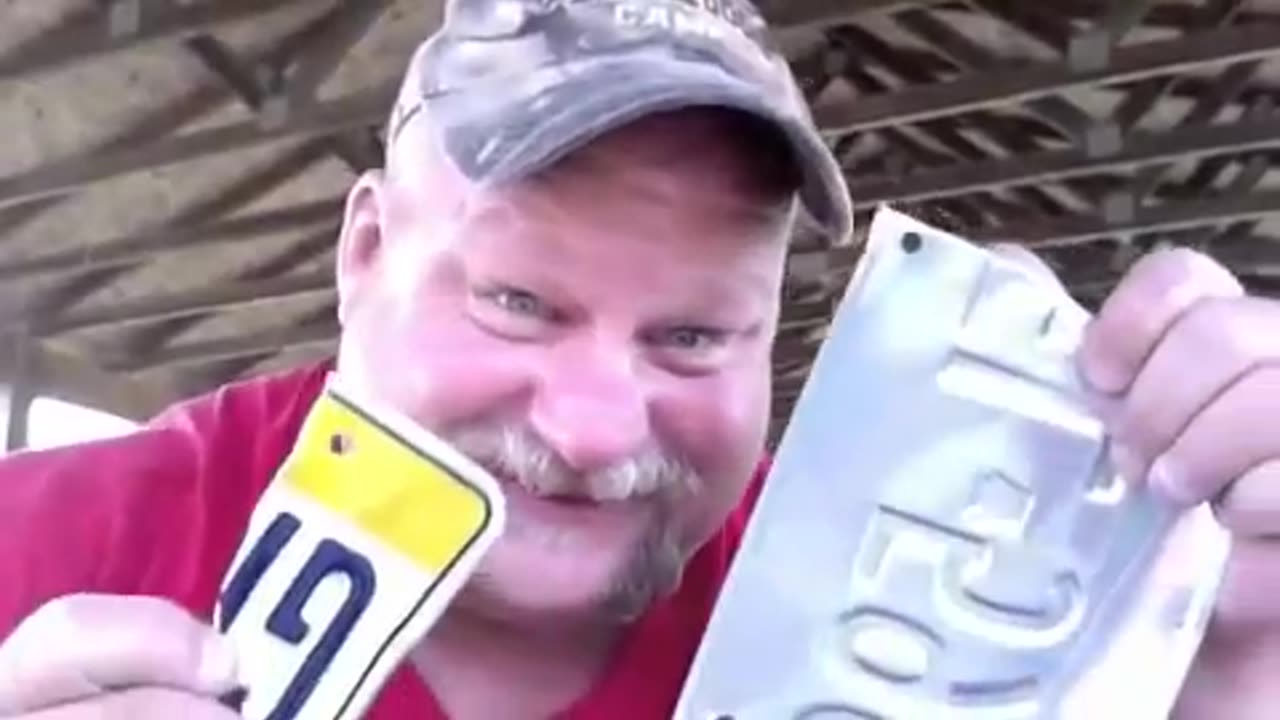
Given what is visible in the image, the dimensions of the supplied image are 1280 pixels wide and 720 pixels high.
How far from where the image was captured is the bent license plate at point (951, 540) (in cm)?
65

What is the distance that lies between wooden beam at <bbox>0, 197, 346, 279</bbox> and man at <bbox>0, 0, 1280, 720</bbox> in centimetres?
467

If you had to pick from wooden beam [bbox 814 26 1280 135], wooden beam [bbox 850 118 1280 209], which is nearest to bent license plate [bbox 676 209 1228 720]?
wooden beam [bbox 814 26 1280 135]

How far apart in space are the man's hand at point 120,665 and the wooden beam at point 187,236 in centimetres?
491

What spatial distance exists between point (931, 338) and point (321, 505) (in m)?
0.19

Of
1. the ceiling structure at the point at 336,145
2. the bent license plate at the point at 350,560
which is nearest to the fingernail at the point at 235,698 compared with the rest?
the bent license plate at the point at 350,560

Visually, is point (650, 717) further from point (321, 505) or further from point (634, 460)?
point (321, 505)

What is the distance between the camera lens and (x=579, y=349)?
768 mm

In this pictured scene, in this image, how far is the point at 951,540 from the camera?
67 centimetres

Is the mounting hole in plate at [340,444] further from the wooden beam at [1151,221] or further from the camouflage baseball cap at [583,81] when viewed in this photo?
the wooden beam at [1151,221]

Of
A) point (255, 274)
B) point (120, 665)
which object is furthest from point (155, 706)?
point (255, 274)

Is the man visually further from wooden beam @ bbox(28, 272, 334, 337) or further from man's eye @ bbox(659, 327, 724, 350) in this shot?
wooden beam @ bbox(28, 272, 334, 337)

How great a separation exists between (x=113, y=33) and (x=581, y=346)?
381 cm

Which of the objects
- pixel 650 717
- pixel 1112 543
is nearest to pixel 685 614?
pixel 650 717

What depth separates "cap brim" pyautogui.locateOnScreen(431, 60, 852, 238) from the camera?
792 millimetres
